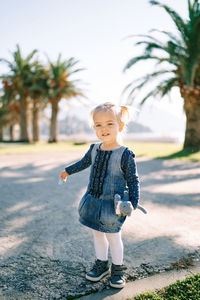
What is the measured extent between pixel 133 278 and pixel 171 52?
10151 mm

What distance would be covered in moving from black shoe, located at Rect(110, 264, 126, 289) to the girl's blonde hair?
Result: 45.7 inches

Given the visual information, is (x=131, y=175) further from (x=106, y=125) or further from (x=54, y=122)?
(x=54, y=122)

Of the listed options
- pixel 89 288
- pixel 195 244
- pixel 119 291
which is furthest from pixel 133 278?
pixel 195 244

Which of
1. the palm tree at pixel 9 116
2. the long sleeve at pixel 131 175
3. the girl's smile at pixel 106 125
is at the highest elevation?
the palm tree at pixel 9 116

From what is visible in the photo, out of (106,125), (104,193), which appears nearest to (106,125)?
(106,125)

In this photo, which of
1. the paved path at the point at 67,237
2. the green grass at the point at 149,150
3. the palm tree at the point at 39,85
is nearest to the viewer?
the paved path at the point at 67,237

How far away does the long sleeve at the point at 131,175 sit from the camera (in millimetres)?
1912

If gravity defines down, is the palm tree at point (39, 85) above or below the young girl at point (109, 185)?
above

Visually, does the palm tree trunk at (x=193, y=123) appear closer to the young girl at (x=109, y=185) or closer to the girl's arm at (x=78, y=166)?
the girl's arm at (x=78, y=166)

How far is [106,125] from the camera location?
200 centimetres

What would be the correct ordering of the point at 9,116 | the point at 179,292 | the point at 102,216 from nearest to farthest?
the point at 179,292 → the point at 102,216 → the point at 9,116

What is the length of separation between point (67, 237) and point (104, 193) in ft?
3.52

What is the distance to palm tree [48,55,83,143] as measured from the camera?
21688 millimetres

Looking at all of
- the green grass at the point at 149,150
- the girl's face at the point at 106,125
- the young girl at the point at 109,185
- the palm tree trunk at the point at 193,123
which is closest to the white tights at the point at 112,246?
the young girl at the point at 109,185
